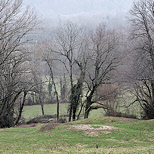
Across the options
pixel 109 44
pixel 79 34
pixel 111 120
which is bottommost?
pixel 111 120

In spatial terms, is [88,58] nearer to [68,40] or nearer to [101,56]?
[101,56]

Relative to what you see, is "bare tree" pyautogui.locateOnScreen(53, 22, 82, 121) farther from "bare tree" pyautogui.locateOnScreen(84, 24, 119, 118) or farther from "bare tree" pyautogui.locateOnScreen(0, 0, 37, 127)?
"bare tree" pyautogui.locateOnScreen(0, 0, 37, 127)

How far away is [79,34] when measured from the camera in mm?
27359

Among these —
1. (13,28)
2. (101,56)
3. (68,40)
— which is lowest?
(101,56)

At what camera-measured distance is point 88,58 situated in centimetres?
2602

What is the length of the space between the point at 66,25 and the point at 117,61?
9330 millimetres

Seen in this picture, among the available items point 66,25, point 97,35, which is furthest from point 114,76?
point 66,25

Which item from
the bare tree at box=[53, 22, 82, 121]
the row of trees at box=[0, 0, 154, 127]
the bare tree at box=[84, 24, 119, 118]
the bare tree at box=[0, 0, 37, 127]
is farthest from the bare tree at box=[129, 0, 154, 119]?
the bare tree at box=[0, 0, 37, 127]

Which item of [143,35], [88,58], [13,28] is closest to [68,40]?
[88,58]

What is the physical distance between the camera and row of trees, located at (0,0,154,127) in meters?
20.0

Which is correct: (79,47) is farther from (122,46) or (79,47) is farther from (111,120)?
(111,120)

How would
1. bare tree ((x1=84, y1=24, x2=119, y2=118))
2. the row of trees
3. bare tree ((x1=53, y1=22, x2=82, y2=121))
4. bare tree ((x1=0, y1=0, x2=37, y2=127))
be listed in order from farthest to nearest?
bare tree ((x1=53, y1=22, x2=82, y2=121)), bare tree ((x1=84, y1=24, x2=119, y2=118)), the row of trees, bare tree ((x1=0, y1=0, x2=37, y2=127))

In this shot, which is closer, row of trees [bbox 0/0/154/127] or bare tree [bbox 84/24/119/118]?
row of trees [bbox 0/0/154/127]

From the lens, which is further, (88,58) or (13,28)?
(88,58)
